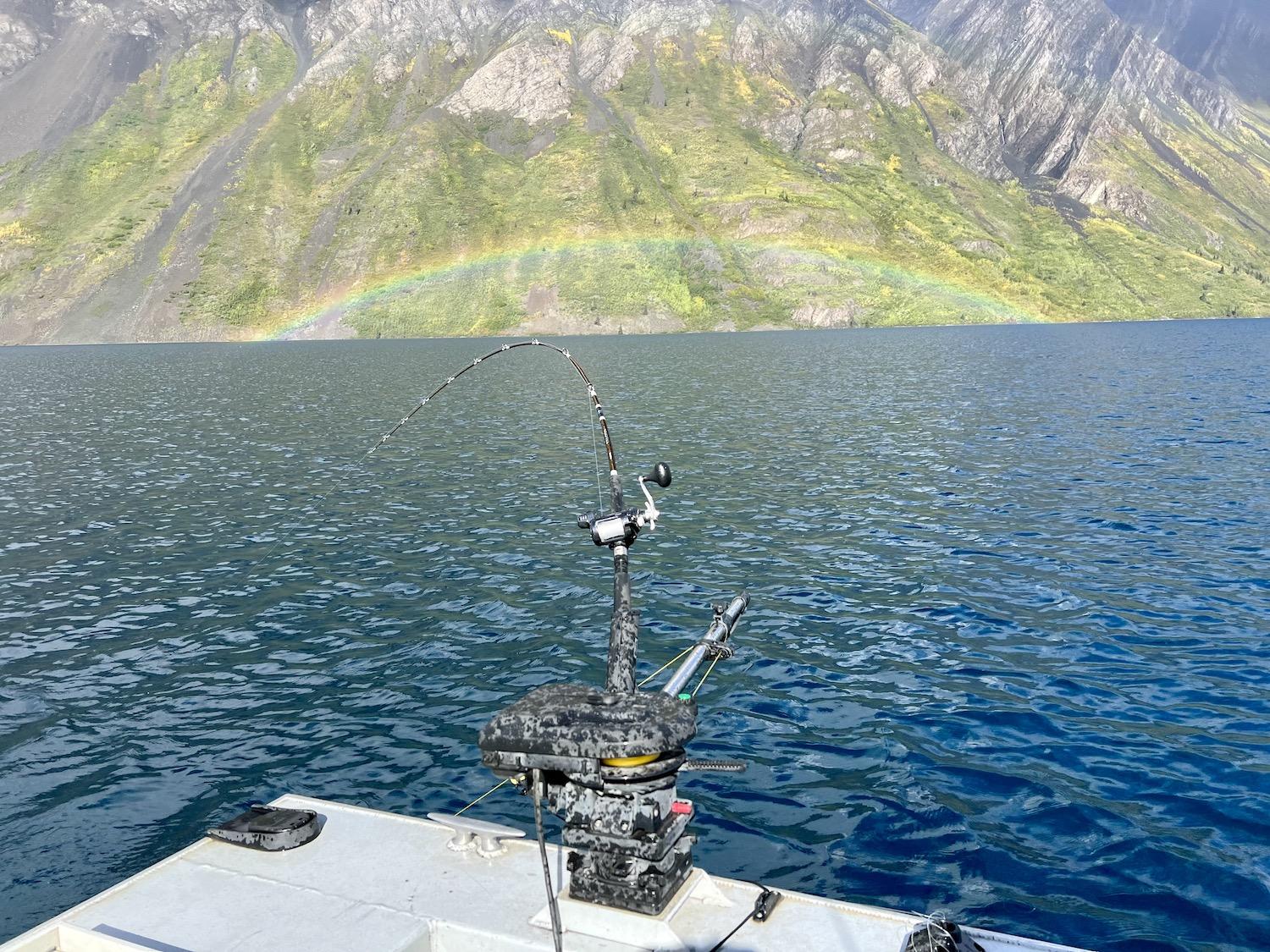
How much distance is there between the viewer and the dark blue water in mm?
12141

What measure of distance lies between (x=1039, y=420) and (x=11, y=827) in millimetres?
50526

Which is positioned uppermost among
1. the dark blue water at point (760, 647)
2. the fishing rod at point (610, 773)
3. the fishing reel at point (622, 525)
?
the fishing reel at point (622, 525)

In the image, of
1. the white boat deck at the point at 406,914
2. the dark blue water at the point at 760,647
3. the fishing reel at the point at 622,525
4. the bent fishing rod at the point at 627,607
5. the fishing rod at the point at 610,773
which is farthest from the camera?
the dark blue water at the point at 760,647

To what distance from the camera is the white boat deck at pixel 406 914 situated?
750cm

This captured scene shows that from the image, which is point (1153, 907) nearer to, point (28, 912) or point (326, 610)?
point (28, 912)

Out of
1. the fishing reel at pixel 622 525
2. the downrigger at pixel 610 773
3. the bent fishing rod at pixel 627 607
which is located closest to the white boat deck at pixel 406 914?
the downrigger at pixel 610 773

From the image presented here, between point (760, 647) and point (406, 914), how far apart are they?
40.3ft

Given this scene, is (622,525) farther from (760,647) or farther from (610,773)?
(760,647)

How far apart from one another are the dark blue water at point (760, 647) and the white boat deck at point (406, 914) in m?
3.54

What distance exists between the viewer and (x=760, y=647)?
63.7 feet

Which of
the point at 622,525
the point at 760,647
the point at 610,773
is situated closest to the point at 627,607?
the point at 622,525

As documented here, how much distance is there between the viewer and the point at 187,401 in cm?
7519

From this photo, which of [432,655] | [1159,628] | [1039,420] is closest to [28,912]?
[432,655]

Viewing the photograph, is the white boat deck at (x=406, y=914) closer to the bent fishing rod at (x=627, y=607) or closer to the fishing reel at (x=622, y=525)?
the bent fishing rod at (x=627, y=607)
